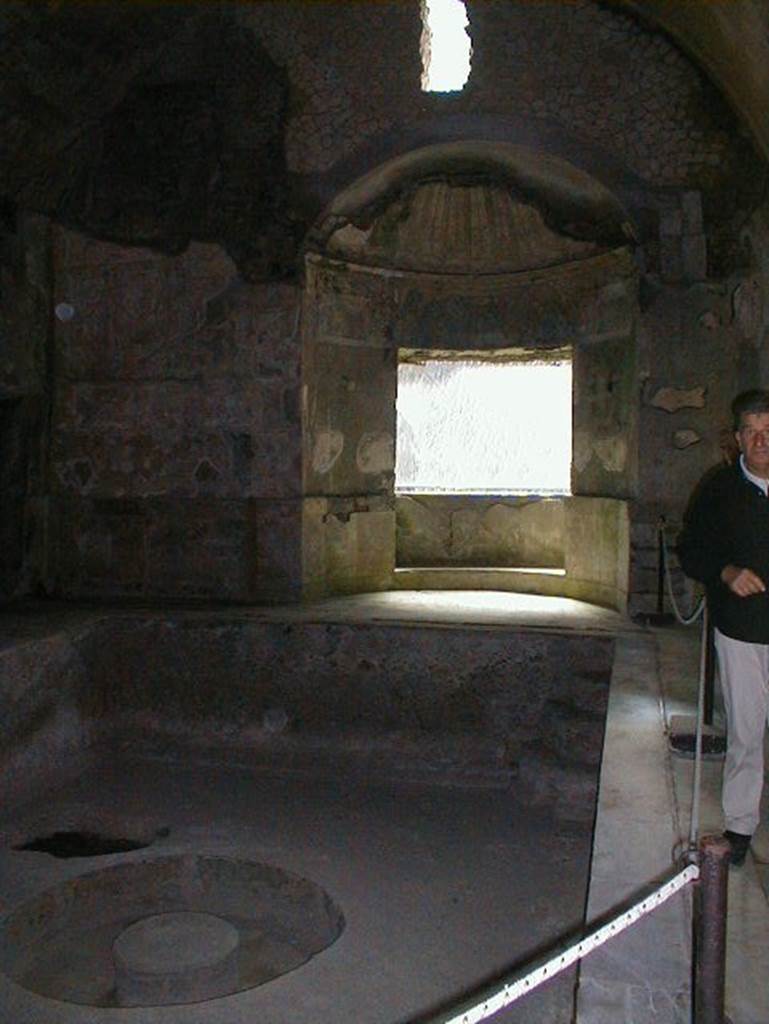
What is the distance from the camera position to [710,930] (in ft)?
6.61

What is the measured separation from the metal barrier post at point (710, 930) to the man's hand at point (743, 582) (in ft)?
3.51

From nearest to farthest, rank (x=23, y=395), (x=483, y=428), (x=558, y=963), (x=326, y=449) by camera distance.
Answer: (x=558, y=963) → (x=23, y=395) → (x=326, y=449) → (x=483, y=428)

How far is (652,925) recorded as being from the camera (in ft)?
8.57

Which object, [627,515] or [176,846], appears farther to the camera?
[627,515]

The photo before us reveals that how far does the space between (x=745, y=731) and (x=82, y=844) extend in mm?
3898

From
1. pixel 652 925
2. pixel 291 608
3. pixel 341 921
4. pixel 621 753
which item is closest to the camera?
pixel 652 925

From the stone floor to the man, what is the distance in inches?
10.1

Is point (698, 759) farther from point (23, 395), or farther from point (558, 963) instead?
point (23, 395)

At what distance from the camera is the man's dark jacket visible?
3002mm

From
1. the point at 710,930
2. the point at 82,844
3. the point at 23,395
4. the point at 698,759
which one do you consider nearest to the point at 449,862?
the point at 82,844

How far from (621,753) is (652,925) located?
5.18ft

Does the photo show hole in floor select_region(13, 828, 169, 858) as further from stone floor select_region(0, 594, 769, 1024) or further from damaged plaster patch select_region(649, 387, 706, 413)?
damaged plaster patch select_region(649, 387, 706, 413)

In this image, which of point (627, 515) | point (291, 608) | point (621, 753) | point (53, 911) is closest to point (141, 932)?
point (53, 911)

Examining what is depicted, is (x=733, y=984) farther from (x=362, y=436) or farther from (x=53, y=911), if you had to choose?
(x=362, y=436)
